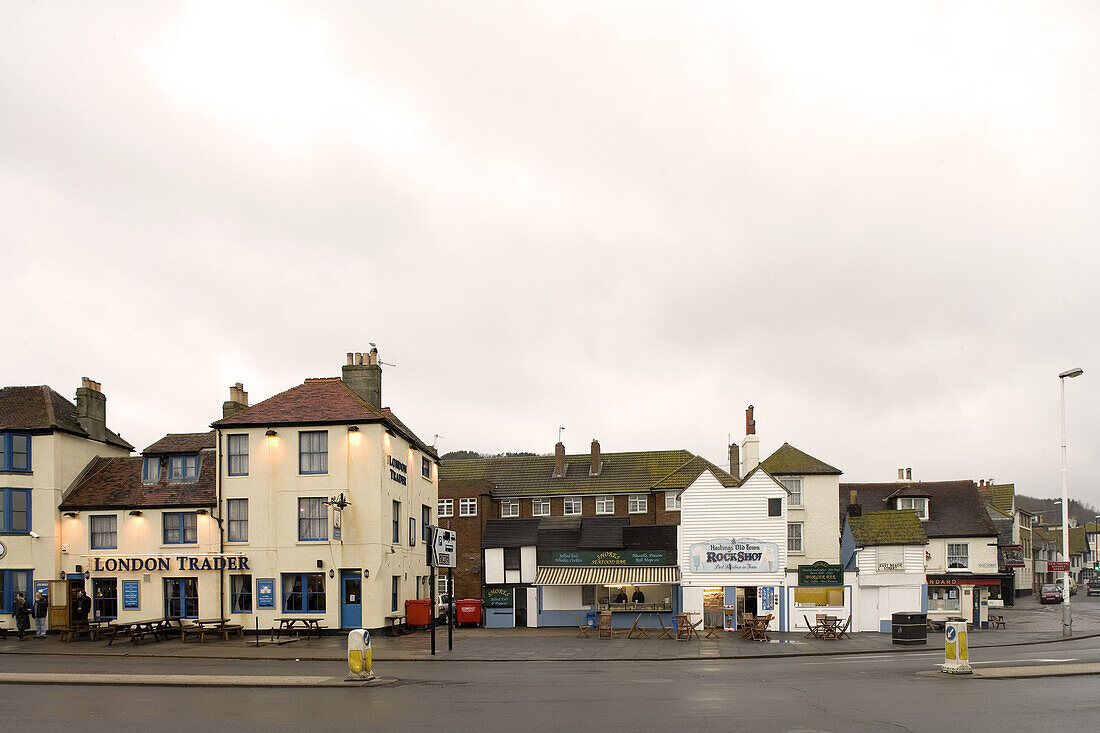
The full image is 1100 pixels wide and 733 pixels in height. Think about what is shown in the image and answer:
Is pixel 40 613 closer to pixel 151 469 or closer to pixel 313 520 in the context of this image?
pixel 151 469

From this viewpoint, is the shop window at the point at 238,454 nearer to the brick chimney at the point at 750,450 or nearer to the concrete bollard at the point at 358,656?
the concrete bollard at the point at 358,656

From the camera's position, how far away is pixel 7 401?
3925cm

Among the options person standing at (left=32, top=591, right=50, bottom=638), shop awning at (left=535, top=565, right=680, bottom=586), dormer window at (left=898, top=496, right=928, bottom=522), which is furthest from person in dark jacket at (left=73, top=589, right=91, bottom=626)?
dormer window at (left=898, top=496, right=928, bottom=522)

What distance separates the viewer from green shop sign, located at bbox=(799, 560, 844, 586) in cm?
3984

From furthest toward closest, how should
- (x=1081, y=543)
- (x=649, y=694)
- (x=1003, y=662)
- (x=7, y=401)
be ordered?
(x=1081, y=543) → (x=7, y=401) → (x=1003, y=662) → (x=649, y=694)

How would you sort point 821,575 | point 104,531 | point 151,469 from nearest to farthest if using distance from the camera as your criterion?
point 104,531 → point 151,469 → point 821,575

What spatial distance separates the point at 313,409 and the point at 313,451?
5.59 feet

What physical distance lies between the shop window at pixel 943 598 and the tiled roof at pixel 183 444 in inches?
1385

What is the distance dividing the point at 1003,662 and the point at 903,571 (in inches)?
602

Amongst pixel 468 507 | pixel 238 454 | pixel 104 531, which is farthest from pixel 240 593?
pixel 468 507

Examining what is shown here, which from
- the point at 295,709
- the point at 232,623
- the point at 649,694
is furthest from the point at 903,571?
the point at 295,709

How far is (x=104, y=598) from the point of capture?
3816cm

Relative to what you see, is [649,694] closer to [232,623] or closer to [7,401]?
[232,623]

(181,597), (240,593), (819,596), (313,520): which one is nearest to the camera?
(313,520)
